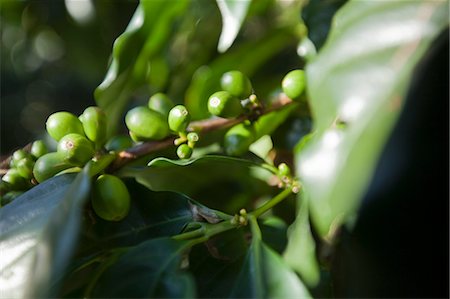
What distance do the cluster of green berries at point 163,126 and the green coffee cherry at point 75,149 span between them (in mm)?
75

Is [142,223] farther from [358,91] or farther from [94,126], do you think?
[358,91]

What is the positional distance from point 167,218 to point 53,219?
22cm

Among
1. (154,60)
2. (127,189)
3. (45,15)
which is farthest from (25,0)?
(127,189)

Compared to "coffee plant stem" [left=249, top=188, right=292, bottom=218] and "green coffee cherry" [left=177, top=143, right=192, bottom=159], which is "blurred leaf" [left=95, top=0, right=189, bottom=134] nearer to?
"green coffee cherry" [left=177, top=143, right=192, bottom=159]

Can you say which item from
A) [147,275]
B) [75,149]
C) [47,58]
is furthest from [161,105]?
[47,58]

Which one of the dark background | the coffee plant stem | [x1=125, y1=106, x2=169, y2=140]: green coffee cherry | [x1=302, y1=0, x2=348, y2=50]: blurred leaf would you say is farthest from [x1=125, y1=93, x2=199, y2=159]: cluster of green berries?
the dark background

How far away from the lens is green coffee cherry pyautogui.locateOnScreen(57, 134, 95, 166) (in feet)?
2.45

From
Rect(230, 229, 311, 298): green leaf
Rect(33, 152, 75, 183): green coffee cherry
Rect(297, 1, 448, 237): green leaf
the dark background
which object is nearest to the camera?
Rect(297, 1, 448, 237): green leaf

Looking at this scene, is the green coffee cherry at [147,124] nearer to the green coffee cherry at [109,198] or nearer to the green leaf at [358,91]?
the green coffee cherry at [109,198]

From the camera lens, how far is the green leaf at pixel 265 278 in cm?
66

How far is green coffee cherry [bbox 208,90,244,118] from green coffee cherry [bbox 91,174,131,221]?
15 centimetres

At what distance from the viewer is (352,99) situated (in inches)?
22.5

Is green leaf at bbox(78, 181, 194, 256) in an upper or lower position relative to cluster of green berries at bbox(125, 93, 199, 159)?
lower

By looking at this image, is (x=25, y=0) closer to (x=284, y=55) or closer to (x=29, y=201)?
(x=284, y=55)
